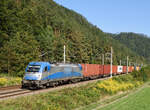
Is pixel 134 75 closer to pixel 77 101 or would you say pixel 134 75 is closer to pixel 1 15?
pixel 77 101

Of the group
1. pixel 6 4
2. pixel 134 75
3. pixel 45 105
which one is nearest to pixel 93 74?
pixel 134 75

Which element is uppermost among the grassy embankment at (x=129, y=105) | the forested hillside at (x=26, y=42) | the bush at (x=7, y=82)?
the forested hillside at (x=26, y=42)

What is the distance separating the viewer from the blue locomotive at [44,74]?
22.5 meters

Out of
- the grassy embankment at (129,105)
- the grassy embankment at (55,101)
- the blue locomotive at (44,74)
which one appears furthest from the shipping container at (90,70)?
the grassy embankment at (129,105)

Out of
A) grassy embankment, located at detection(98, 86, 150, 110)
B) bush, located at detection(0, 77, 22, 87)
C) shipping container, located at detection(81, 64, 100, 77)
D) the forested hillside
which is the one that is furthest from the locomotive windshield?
shipping container, located at detection(81, 64, 100, 77)

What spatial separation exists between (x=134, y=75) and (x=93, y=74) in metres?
10.4

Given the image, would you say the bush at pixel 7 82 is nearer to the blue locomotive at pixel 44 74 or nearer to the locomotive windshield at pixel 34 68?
the blue locomotive at pixel 44 74

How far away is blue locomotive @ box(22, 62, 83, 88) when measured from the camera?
22.5 m

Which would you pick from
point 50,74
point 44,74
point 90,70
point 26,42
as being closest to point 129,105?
point 44,74

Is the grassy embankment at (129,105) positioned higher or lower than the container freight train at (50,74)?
lower

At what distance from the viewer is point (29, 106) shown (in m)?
14.8

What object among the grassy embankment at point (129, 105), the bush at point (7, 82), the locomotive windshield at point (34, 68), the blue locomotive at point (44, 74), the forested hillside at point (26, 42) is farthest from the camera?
the forested hillside at point (26, 42)

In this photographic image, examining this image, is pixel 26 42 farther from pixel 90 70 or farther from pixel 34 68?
pixel 34 68

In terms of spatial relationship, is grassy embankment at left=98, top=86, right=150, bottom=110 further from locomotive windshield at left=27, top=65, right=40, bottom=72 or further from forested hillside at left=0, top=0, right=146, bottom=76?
forested hillside at left=0, top=0, right=146, bottom=76
